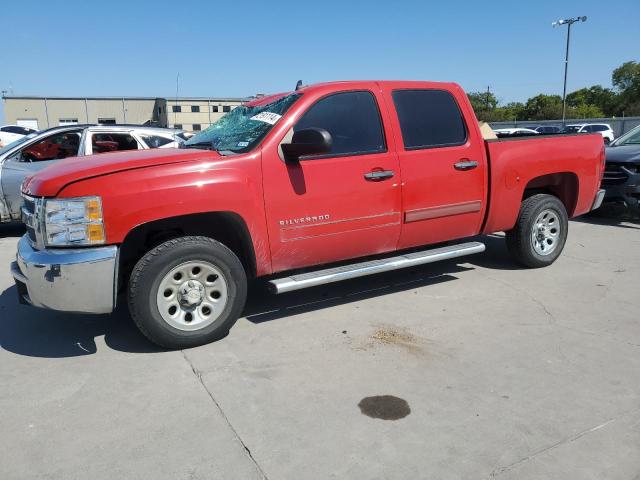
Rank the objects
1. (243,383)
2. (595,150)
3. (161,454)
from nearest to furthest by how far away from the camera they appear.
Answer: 1. (161,454)
2. (243,383)
3. (595,150)

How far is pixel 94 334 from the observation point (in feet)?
14.1

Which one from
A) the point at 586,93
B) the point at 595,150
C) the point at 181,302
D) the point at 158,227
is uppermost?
the point at 586,93

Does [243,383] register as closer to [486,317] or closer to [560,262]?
[486,317]

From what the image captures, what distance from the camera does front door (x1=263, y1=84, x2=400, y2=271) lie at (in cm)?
410

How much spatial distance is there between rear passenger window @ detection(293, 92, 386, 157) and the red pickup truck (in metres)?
0.01

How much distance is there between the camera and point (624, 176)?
8.29 meters

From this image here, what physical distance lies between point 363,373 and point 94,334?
2.30 meters

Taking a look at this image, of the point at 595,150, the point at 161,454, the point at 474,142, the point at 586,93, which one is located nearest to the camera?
the point at 161,454

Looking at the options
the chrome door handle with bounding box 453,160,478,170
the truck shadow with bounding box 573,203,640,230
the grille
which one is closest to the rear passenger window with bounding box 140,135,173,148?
the chrome door handle with bounding box 453,160,478,170

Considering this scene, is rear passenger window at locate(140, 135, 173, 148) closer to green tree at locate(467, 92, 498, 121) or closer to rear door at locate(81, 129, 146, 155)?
rear door at locate(81, 129, 146, 155)

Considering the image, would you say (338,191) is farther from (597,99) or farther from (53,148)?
(597,99)

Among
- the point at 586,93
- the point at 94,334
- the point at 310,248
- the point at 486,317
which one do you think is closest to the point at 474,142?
the point at 486,317

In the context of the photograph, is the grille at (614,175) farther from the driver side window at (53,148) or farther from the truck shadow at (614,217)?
the driver side window at (53,148)

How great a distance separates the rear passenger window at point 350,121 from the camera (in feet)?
14.3
